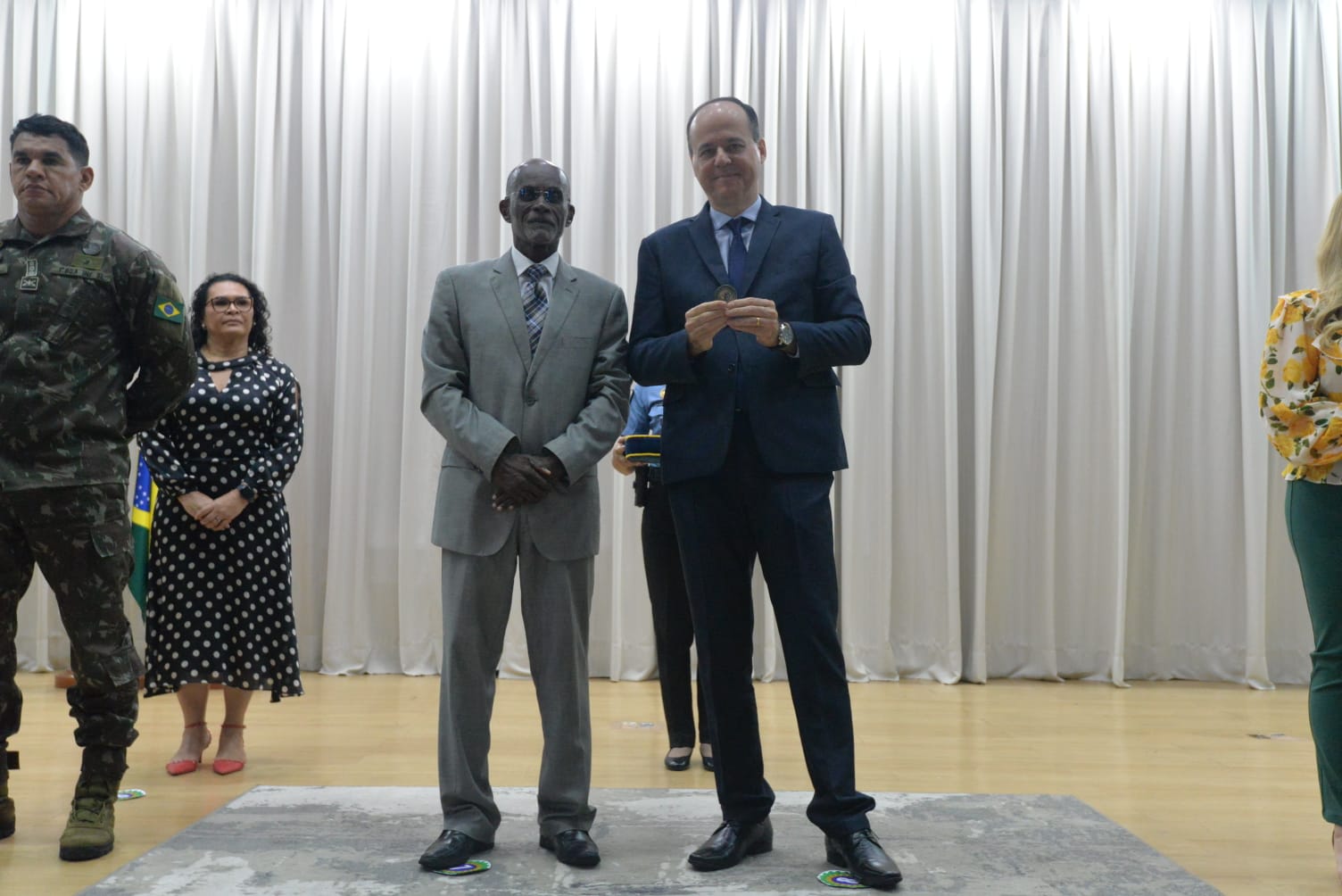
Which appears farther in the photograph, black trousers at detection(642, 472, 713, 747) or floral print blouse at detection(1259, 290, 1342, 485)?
black trousers at detection(642, 472, 713, 747)

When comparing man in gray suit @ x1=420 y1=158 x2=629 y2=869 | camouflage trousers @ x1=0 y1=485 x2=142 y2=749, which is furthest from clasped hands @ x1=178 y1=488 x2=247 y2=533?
man in gray suit @ x1=420 y1=158 x2=629 y2=869

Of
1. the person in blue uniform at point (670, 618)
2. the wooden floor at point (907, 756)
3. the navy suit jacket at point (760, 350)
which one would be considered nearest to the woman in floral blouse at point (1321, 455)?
the wooden floor at point (907, 756)

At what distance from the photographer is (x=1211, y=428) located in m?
5.34

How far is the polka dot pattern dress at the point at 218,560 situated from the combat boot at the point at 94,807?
713 millimetres

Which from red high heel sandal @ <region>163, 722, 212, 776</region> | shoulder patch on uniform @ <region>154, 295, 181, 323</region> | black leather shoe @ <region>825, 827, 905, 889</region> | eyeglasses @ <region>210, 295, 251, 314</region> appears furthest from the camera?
eyeglasses @ <region>210, 295, 251, 314</region>

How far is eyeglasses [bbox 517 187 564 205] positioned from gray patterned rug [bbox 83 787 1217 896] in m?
1.46

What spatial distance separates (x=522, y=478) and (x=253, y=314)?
5.74 feet

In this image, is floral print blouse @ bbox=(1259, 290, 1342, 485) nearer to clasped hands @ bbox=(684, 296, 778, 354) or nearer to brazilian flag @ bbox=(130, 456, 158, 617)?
clasped hands @ bbox=(684, 296, 778, 354)

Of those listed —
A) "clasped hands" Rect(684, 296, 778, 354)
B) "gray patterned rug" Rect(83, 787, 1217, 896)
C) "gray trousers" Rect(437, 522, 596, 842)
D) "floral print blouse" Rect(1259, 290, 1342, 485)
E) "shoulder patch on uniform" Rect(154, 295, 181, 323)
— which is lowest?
"gray patterned rug" Rect(83, 787, 1217, 896)

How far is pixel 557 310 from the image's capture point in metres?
2.58

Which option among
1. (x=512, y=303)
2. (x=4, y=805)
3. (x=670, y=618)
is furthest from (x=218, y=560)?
(x=512, y=303)

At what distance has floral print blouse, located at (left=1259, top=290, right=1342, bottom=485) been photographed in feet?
7.65

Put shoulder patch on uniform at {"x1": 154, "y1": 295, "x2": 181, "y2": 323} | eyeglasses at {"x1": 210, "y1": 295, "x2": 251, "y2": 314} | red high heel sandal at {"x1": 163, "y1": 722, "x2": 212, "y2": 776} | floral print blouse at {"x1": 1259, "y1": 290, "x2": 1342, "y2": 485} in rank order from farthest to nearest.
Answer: eyeglasses at {"x1": 210, "y1": 295, "x2": 251, "y2": 314} < red high heel sandal at {"x1": 163, "y1": 722, "x2": 212, "y2": 776} < shoulder patch on uniform at {"x1": 154, "y1": 295, "x2": 181, "y2": 323} < floral print blouse at {"x1": 1259, "y1": 290, "x2": 1342, "y2": 485}

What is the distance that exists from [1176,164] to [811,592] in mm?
4043
